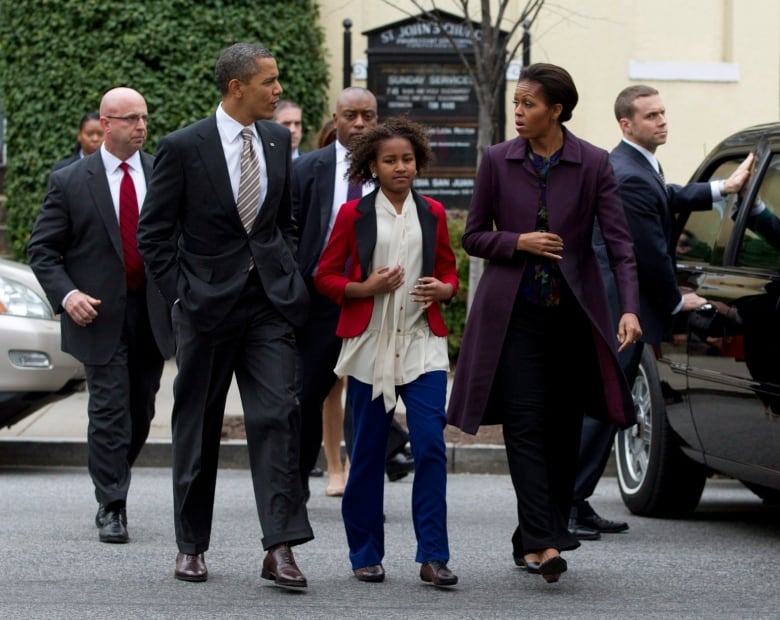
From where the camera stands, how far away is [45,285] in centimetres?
757

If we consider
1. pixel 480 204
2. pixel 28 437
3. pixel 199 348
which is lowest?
pixel 28 437

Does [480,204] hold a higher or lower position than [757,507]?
higher

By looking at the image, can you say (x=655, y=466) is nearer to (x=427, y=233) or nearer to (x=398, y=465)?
(x=398, y=465)

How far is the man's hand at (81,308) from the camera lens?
743 centimetres

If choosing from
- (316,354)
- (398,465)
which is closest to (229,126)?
(316,354)

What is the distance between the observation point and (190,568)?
632 cm

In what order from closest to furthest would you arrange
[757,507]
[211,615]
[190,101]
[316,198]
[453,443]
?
[211,615] < [316,198] < [757,507] < [453,443] < [190,101]

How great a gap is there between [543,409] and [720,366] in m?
1.30

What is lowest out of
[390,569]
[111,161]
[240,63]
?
[390,569]

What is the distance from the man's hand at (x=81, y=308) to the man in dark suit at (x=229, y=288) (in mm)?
1193

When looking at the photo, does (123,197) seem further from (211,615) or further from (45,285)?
(211,615)

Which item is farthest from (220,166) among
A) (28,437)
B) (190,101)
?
(190,101)

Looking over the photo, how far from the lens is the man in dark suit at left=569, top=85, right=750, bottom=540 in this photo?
295 inches

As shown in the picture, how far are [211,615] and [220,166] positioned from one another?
1593 mm
